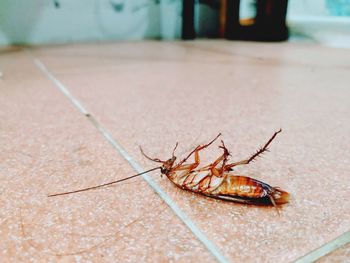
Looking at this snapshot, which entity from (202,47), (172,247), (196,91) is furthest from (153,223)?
(202,47)

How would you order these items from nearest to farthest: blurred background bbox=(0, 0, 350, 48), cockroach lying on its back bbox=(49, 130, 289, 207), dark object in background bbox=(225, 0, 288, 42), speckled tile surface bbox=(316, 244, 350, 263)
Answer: speckled tile surface bbox=(316, 244, 350, 263)
cockroach lying on its back bbox=(49, 130, 289, 207)
blurred background bbox=(0, 0, 350, 48)
dark object in background bbox=(225, 0, 288, 42)

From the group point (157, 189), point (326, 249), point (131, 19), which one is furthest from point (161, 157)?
point (131, 19)

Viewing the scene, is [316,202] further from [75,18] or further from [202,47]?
[75,18]

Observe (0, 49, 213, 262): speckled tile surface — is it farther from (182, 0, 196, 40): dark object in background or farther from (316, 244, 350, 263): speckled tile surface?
(182, 0, 196, 40): dark object in background

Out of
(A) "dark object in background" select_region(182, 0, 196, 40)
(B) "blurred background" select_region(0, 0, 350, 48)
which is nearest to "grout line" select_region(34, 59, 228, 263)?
(B) "blurred background" select_region(0, 0, 350, 48)

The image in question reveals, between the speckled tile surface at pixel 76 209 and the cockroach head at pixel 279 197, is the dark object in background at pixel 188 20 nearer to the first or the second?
the speckled tile surface at pixel 76 209

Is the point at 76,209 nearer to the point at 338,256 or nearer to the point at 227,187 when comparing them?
the point at 227,187

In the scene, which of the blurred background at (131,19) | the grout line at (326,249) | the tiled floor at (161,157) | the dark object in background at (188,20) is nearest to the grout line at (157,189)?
the tiled floor at (161,157)
